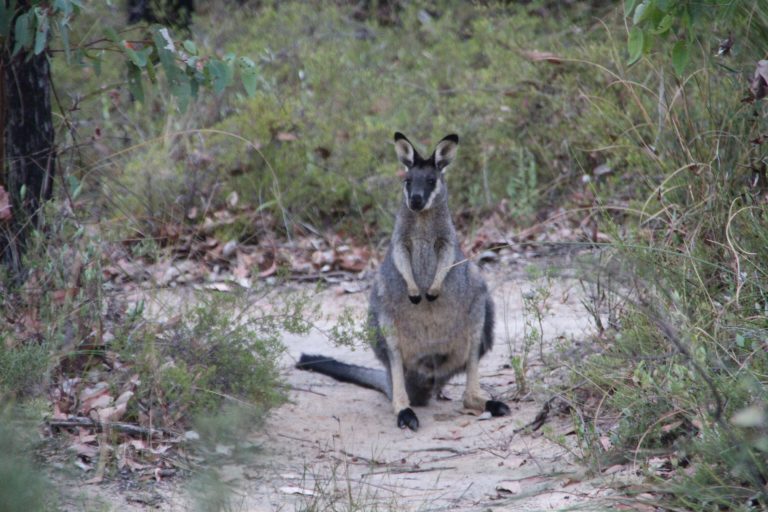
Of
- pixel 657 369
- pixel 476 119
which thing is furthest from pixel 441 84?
pixel 657 369

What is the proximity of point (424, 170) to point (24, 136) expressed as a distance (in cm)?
227

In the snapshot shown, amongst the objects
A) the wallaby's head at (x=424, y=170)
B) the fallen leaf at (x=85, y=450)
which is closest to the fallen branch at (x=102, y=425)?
the fallen leaf at (x=85, y=450)

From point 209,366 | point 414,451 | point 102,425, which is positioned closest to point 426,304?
point 414,451

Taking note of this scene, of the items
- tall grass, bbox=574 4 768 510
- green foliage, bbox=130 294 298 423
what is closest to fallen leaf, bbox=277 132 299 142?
tall grass, bbox=574 4 768 510

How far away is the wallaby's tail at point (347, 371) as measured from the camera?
629 cm

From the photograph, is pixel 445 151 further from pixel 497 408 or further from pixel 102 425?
pixel 102 425

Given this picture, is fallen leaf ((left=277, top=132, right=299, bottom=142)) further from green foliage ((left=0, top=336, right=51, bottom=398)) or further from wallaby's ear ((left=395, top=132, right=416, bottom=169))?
green foliage ((left=0, top=336, right=51, bottom=398))

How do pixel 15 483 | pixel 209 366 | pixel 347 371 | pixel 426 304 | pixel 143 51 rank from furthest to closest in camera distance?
pixel 347 371
pixel 426 304
pixel 209 366
pixel 143 51
pixel 15 483

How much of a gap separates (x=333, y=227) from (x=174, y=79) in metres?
4.16

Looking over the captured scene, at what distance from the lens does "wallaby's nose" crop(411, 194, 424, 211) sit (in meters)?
6.02

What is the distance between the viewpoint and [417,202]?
602 cm

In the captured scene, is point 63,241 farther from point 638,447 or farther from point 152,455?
point 638,447

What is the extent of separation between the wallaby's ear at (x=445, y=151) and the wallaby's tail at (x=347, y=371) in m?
1.32

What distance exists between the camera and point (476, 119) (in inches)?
371
